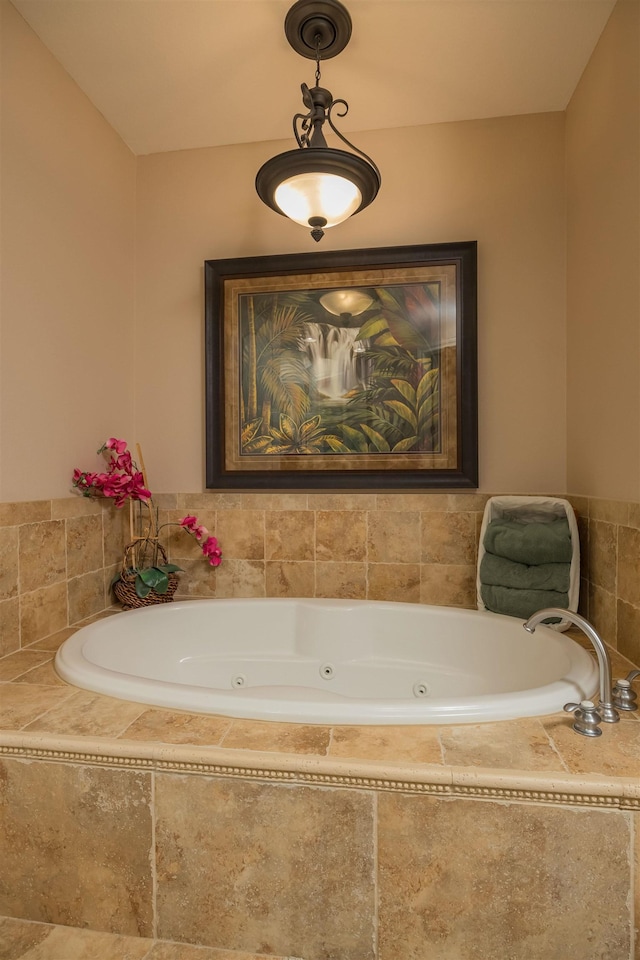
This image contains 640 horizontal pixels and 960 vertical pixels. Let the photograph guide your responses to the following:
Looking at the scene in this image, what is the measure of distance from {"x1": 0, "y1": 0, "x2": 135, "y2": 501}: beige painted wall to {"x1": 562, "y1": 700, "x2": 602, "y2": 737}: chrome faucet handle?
166cm

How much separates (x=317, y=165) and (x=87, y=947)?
198cm

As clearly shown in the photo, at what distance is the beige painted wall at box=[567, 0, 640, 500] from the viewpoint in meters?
1.54

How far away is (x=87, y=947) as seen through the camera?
108 cm

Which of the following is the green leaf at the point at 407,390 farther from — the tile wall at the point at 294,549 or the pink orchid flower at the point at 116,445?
the pink orchid flower at the point at 116,445

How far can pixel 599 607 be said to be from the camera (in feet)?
5.93

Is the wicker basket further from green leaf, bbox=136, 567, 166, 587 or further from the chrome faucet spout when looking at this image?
the chrome faucet spout

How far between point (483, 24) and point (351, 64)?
43 centimetres

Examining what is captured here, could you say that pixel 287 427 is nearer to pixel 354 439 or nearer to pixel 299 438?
pixel 299 438

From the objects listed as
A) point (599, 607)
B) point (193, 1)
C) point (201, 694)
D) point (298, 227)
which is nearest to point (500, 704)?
point (201, 694)

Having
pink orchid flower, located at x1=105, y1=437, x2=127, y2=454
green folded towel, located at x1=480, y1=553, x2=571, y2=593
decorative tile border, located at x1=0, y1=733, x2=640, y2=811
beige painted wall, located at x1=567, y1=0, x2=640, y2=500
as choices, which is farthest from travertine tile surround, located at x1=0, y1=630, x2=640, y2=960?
pink orchid flower, located at x1=105, y1=437, x2=127, y2=454

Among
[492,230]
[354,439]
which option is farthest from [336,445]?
[492,230]

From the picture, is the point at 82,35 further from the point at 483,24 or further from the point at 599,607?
the point at 599,607

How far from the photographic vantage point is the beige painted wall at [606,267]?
1.54 meters

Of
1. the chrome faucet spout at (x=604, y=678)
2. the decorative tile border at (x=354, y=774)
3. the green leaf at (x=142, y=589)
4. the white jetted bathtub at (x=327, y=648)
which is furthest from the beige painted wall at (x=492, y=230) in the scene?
the decorative tile border at (x=354, y=774)
